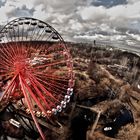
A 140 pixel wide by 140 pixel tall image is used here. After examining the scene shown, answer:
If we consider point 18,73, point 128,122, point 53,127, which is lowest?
point 128,122

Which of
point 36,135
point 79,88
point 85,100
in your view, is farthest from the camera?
point 79,88

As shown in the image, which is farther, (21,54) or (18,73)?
(21,54)

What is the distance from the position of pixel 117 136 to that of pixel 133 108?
55.5 feet

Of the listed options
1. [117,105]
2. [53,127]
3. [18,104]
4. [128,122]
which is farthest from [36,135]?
[117,105]

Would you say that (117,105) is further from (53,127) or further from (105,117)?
(53,127)

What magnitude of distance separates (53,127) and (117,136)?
1186 centimetres

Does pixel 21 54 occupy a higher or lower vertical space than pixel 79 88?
higher

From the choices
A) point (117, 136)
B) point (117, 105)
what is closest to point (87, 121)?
point (117, 136)

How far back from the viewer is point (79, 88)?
228 feet

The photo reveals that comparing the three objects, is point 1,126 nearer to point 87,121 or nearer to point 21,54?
point 21,54

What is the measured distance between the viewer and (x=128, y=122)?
58469 millimetres

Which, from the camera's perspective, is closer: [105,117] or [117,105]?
[105,117]

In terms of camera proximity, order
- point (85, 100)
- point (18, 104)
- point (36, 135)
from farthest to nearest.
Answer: point (85, 100) < point (18, 104) < point (36, 135)

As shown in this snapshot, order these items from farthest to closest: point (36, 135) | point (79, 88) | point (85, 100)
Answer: point (79, 88), point (85, 100), point (36, 135)
